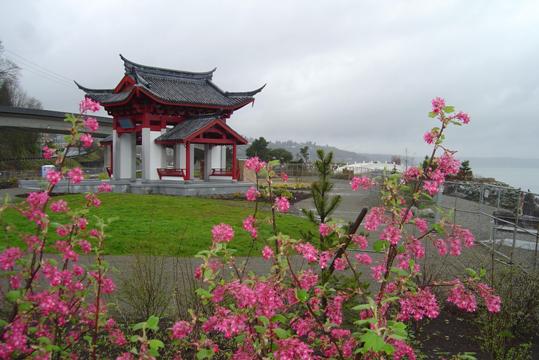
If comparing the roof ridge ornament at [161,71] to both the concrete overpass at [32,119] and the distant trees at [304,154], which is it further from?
the distant trees at [304,154]

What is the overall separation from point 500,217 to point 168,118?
16.2 metres

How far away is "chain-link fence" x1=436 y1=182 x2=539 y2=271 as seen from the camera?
7.89 m

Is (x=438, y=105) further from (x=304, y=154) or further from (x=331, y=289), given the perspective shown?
(x=304, y=154)

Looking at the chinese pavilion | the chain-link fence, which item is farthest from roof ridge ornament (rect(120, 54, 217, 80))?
the chain-link fence

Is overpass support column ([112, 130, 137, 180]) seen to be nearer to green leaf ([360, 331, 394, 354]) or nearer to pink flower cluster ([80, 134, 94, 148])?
pink flower cluster ([80, 134, 94, 148])

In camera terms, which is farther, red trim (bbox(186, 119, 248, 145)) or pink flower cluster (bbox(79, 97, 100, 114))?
red trim (bbox(186, 119, 248, 145))

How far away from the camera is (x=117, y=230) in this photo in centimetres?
1019

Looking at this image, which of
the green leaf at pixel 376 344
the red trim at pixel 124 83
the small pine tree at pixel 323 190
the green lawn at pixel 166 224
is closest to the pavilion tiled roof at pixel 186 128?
the red trim at pixel 124 83

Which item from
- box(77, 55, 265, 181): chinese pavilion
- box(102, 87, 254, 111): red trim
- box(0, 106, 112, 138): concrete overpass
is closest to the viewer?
box(102, 87, 254, 111): red trim

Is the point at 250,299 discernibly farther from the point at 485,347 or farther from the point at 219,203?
the point at 219,203

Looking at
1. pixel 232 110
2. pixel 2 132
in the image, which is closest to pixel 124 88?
pixel 232 110

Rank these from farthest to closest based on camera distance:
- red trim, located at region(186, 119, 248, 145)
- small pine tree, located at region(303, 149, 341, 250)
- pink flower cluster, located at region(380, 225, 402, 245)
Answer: red trim, located at region(186, 119, 248, 145), small pine tree, located at region(303, 149, 341, 250), pink flower cluster, located at region(380, 225, 402, 245)

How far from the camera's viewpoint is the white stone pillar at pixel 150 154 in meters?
20.2

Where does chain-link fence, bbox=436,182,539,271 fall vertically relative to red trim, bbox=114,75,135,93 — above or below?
below
